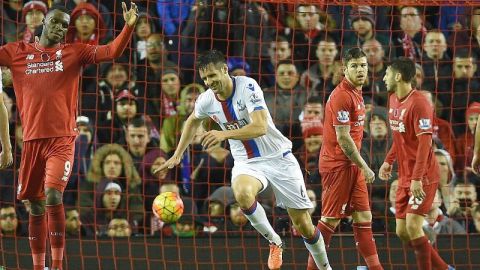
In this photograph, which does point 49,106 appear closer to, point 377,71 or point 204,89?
point 204,89

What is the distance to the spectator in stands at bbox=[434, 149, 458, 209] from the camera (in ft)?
33.4

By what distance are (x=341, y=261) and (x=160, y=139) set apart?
2673mm

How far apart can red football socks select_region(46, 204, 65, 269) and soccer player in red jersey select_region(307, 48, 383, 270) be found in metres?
1.96

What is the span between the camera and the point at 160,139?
1076 centimetres

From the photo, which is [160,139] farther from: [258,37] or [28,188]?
[28,188]

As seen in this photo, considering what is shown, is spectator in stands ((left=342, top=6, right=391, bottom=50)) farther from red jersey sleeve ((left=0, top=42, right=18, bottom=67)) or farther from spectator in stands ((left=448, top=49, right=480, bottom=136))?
red jersey sleeve ((left=0, top=42, right=18, bottom=67))

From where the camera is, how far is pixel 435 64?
36.9 ft

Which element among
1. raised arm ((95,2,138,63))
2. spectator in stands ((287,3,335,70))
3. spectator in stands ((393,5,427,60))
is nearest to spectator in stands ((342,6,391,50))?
spectator in stands ((393,5,427,60))

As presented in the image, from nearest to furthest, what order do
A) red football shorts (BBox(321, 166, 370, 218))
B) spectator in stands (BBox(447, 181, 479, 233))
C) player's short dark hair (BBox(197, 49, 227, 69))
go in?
player's short dark hair (BBox(197, 49, 227, 69)), red football shorts (BBox(321, 166, 370, 218)), spectator in stands (BBox(447, 181, 479, 233))

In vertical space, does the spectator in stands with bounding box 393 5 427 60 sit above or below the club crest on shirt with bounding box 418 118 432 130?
above

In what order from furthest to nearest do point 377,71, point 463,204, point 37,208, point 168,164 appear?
point 377,71 → point 463,204 → point 37,208 → point 168,164

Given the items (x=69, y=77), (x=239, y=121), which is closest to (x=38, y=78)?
(x=69, y=77)

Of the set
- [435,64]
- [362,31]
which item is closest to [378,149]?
[435,64]

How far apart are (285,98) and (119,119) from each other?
176 cm
